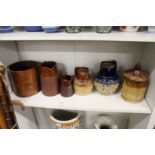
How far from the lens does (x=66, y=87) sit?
2.40 ft

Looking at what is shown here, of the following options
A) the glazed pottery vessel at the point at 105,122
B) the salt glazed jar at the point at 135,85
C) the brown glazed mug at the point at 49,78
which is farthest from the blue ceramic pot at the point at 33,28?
the glazed pottery vessel at the point at 105,122

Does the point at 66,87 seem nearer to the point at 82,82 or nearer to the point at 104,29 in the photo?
the point at 82,82

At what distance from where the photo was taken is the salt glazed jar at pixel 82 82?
72cm

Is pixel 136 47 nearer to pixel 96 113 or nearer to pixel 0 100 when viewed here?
pixel 96 113

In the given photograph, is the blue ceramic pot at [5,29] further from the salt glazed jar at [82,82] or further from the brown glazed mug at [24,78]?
the salt glazed jar at [82,82]

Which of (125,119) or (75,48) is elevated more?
(75,48)

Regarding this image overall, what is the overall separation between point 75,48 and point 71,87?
0.20 metres

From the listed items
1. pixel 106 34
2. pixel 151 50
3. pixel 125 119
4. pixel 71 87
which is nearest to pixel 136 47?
pixel 151 50

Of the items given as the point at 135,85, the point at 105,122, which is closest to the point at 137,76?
the point at 135,85

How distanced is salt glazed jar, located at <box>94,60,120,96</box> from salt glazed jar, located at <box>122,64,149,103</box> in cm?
5

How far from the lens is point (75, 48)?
2.52 ft

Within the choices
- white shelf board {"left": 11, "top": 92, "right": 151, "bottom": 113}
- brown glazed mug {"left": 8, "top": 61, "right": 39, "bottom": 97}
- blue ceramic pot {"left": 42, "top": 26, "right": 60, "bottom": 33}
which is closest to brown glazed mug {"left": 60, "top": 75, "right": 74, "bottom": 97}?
white shelf board {"left": 11, "top": 92, "right": 151, "bottom": 113}

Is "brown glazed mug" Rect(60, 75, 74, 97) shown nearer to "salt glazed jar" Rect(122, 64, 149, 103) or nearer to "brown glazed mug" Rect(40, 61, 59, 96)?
"brown glazed mug" Rect(40, 61, 59, 96)
